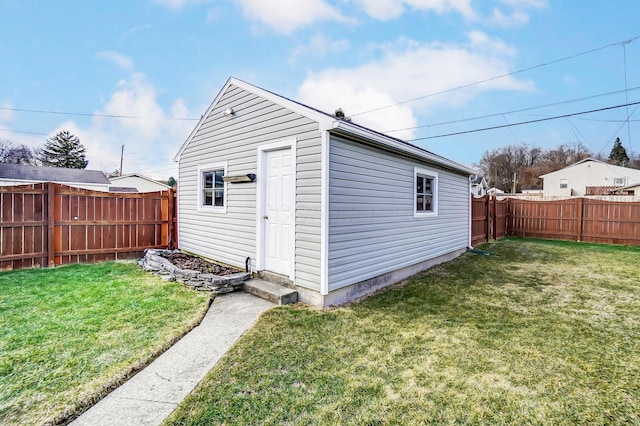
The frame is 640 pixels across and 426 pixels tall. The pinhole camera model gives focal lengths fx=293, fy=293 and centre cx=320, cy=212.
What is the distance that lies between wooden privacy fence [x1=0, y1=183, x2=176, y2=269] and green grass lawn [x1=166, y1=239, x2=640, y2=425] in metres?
5.15

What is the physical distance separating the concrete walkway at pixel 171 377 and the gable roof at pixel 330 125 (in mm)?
2680

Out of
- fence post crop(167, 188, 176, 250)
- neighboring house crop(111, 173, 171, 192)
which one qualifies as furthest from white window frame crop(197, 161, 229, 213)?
neighboring house crop(111, 173, 171, 192)

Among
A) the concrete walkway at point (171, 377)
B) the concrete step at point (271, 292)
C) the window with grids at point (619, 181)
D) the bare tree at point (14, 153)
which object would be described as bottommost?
the concrete walkway at point (171, 377)

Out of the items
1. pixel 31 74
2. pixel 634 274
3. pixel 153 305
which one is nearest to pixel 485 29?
pixel 634 274

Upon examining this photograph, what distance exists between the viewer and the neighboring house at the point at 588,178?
27.1 metres

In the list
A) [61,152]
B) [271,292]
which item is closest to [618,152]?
[271,292]

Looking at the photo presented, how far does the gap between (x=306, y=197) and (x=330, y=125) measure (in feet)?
3.43

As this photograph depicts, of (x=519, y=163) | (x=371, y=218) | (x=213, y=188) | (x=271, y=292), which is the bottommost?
(x=271, y=292)

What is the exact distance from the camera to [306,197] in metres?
4.20

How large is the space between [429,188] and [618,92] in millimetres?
8457

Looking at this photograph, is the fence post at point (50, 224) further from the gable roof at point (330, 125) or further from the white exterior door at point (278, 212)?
the white exterior door at point (278, 212)

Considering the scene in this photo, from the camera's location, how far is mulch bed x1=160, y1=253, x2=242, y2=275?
519cm

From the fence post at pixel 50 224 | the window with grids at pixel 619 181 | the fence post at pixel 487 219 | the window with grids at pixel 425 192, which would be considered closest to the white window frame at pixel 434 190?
the window with grids at pixel 425 192

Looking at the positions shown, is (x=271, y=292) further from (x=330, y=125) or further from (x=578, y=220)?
(x=578, y=220)
